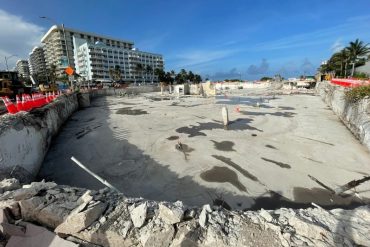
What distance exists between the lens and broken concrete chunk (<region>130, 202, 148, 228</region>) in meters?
3.46

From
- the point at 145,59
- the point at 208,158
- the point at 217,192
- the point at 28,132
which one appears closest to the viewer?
the point at 217,192

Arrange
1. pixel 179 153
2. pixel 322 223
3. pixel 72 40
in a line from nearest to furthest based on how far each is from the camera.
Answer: pixel 322 223 < pixel 179 153 < pixel 72 40

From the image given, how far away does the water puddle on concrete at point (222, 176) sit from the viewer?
7.09m

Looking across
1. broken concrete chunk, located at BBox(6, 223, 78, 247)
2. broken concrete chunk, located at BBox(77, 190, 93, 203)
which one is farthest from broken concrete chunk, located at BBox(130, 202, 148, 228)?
broken concrete chunk, located at BBox(6, 223, 78, 247)

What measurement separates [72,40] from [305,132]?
121546 mm

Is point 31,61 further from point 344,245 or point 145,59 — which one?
→ point 344,245

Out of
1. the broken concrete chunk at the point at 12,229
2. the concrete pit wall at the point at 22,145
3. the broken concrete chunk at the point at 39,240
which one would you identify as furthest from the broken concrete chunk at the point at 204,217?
the concrete pit wall at the point at 22,145

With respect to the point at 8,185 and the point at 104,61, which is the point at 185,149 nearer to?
the point at 8,185

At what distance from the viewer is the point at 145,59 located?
126125 mm

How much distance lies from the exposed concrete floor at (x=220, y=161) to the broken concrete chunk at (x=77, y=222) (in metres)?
2.98

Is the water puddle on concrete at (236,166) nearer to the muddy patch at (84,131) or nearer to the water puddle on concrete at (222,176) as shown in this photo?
the water puddle on concrete at (222,176)

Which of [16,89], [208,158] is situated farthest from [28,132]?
[16,89]

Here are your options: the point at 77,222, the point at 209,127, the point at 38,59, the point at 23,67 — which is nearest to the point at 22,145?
the point at 77,222

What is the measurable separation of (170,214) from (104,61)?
368ft
